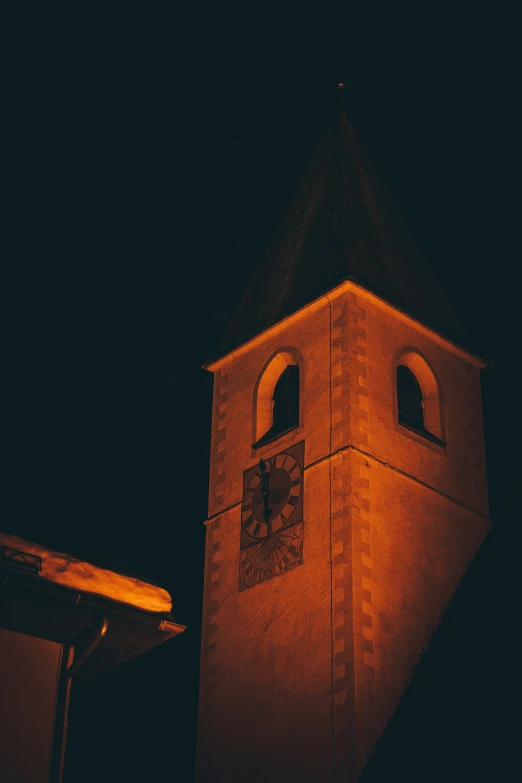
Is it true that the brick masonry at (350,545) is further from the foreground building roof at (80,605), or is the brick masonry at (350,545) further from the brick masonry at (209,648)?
the foreground building roof at (80,605)

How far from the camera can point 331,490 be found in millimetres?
20141

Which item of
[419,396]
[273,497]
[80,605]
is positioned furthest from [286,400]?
[80,605]

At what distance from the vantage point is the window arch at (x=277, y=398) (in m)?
22.0

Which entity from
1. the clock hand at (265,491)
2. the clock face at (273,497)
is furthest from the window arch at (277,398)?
the clock face at (273,497)

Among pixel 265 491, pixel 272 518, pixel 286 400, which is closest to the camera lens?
pixel 272 518

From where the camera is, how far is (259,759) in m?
19.2

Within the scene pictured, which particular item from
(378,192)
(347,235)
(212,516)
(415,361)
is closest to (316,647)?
(212,516)

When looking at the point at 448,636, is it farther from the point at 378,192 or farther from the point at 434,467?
the point at 378,192

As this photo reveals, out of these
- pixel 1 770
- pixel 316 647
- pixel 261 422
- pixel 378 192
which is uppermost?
pixel 378 192

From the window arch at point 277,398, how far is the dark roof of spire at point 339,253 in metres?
0.70

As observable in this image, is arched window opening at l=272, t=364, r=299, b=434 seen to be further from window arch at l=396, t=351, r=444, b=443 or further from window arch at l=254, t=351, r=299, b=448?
window arch at l=396, t=351, r=444, b=443

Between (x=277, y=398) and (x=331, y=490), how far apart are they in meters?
2.80

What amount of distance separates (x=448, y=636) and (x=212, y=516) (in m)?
4.29

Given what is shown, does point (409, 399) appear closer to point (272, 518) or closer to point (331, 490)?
point (331, 490)
